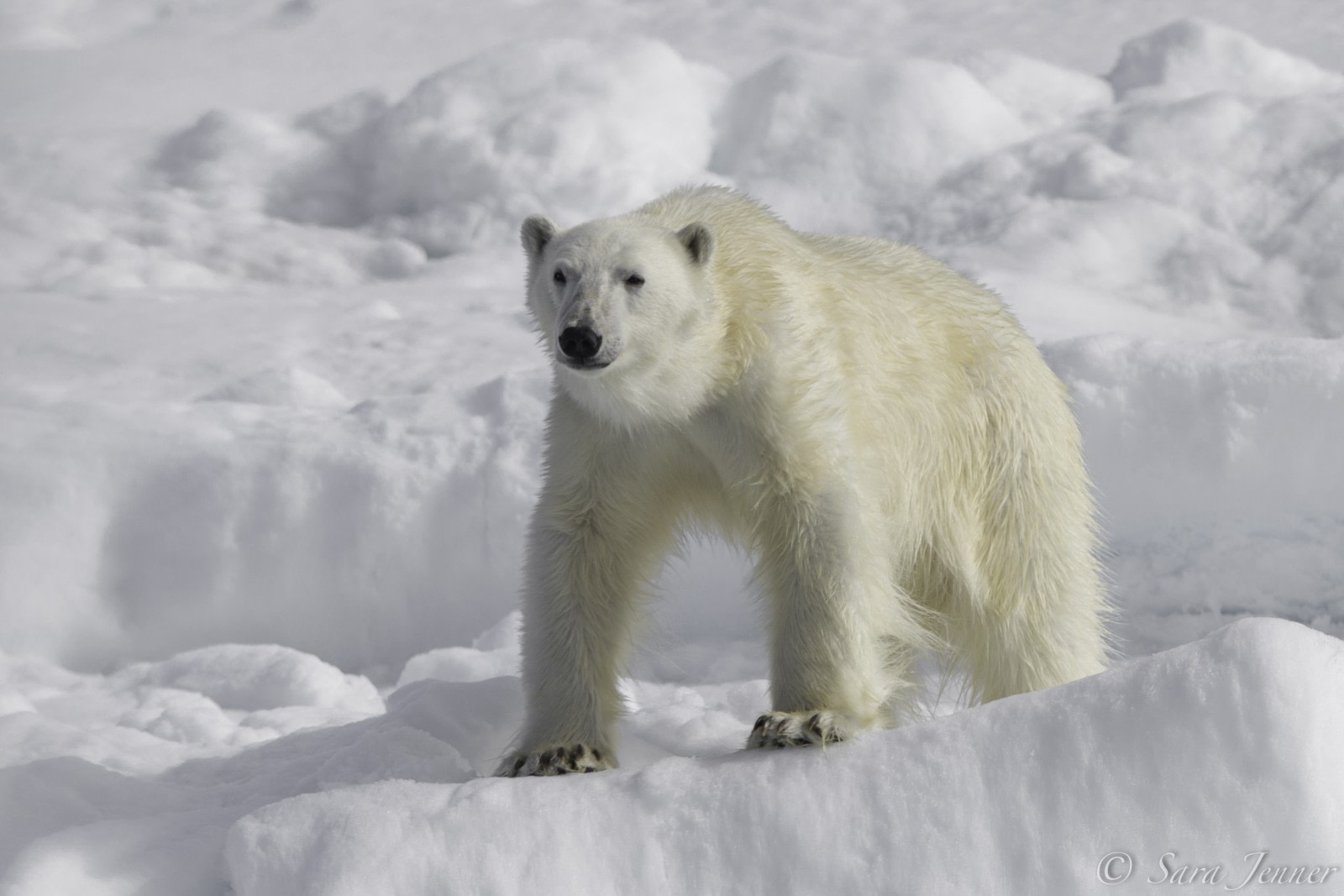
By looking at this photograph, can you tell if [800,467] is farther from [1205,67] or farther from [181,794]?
[1205,67]

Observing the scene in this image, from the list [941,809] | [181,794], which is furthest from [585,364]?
[181,794]

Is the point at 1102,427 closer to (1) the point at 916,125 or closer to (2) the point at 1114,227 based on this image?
(2) the point at 1114,227

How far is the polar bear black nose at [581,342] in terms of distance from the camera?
2648mm

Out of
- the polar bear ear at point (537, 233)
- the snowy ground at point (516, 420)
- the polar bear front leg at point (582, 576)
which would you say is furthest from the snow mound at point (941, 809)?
the polar bear ear at point (537, 233)

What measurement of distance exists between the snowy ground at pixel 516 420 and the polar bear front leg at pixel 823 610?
0.26 m

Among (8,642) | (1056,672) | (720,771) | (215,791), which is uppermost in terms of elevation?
(720,771)

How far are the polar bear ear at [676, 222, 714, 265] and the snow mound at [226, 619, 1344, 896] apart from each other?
1036 millimetres

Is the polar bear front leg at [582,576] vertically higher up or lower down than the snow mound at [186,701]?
higher up

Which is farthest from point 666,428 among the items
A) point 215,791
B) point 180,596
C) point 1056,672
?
point 180,596

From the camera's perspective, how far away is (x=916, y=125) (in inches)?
344

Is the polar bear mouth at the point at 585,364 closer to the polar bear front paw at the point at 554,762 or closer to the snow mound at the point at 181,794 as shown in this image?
the polar bear front paw at the point at 554,762

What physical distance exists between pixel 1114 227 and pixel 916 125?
169 cm

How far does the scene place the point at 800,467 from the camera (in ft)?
8.98

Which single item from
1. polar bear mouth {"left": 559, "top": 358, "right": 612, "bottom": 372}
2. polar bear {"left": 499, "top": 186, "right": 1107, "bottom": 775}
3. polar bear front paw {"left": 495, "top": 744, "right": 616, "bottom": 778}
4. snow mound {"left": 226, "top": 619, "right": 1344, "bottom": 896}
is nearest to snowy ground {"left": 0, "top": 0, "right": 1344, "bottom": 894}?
snow mound {"left": 226, "top": 619, "right": 1344, "bottom": 896}
